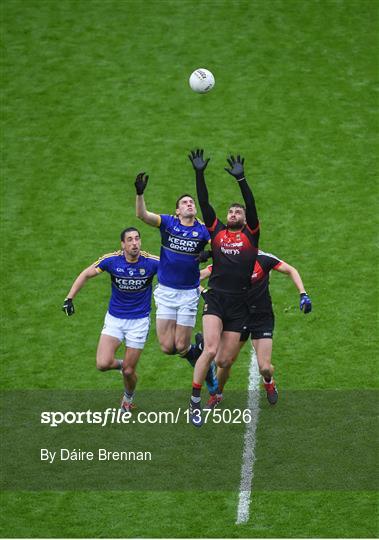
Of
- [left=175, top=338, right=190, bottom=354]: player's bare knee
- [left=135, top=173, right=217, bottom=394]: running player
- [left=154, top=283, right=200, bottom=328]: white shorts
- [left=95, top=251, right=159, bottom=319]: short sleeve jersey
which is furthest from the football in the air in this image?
[left=175, top=338, right=190, bottom=354]: player's bare knee

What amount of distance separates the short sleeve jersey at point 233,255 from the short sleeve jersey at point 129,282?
1.27 meters

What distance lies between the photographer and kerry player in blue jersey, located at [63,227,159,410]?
17.0 meters

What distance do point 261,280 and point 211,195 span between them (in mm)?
6872

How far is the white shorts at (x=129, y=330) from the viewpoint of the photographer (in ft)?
56.6

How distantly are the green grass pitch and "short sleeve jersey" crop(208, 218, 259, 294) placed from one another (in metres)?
2.40

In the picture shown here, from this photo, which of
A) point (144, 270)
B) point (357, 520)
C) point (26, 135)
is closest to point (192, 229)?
point (144, 270)

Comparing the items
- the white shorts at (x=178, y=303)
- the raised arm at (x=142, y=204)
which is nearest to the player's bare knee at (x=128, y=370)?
the white shorts at (x=178, y=303)

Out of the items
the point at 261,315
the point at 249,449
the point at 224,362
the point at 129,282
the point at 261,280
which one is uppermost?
the point at 261,280

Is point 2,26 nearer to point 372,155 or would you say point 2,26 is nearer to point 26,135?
point 26,135

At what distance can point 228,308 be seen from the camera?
53.7ft

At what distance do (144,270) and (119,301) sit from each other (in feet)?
2.06

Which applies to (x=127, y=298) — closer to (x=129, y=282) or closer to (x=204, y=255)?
(x=129, y=282)

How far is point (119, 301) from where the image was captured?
17344 millimetres

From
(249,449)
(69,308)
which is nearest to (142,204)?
(69,308)
